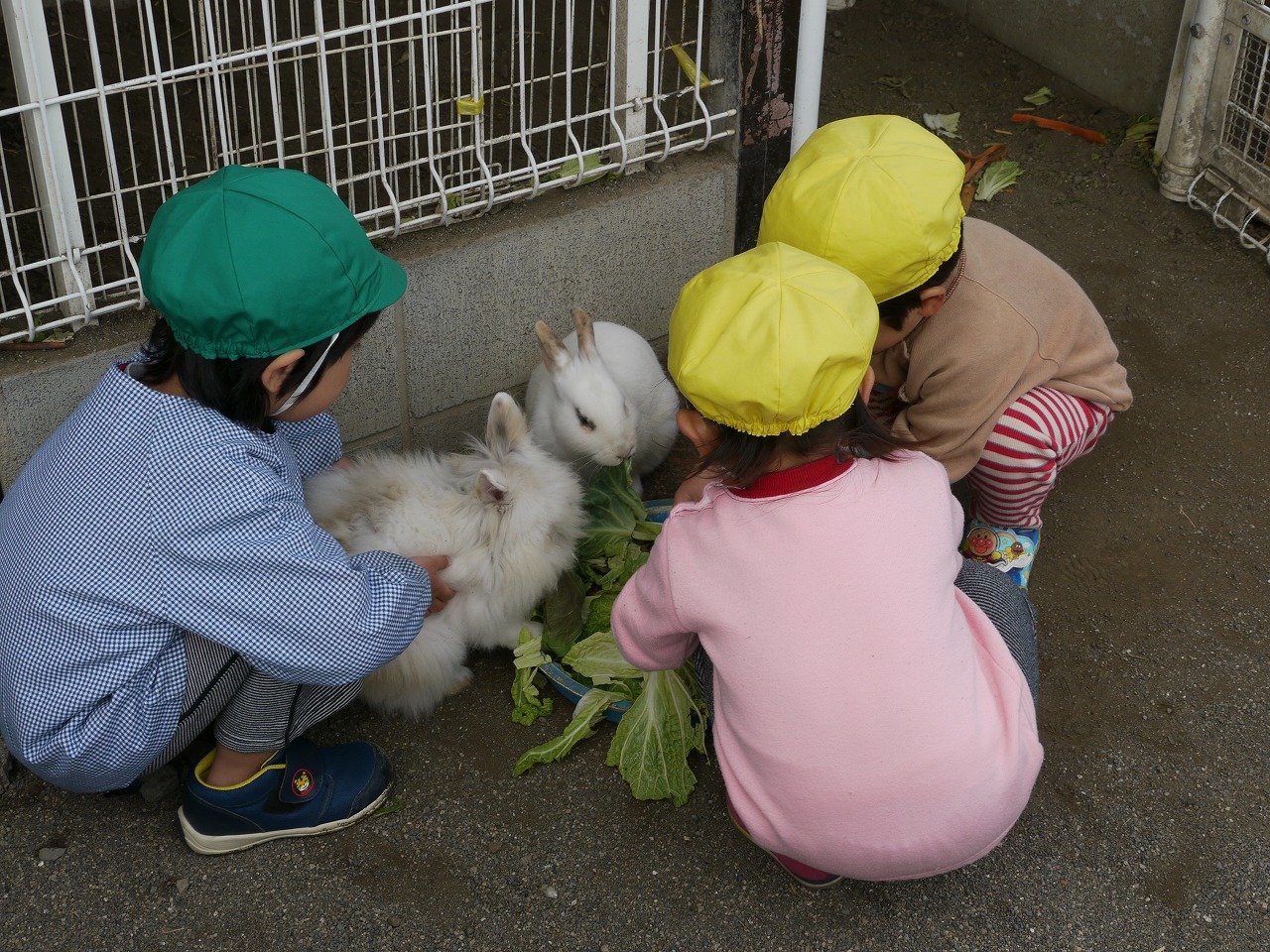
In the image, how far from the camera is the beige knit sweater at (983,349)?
3.09 metres

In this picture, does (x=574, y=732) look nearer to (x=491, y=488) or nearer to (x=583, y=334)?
(x=491, y=488)

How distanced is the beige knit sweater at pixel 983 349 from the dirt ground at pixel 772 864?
0.63m

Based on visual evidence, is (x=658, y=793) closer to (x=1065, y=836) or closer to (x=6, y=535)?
(x=1065, y=836)

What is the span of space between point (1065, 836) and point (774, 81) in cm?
227

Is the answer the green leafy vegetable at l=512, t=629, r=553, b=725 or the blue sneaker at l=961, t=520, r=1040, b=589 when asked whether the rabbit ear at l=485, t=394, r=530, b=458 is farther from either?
the blue sneaker at l=961, t=520, r=1040, b=589

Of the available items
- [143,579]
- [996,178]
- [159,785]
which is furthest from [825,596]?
[996,178]

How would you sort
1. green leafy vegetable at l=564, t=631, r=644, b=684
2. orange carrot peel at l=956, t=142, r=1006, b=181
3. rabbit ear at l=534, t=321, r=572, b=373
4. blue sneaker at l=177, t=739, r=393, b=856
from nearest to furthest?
blue sneaker at l=177, t=739, r=393, b=856 → green leafy vegetable at l=564, t=631, r=644, b=684 → rabbit ear at l=534, t=321, r=572, b=373 → orange carrot peel at l=956, t=142, r=1006, b=181

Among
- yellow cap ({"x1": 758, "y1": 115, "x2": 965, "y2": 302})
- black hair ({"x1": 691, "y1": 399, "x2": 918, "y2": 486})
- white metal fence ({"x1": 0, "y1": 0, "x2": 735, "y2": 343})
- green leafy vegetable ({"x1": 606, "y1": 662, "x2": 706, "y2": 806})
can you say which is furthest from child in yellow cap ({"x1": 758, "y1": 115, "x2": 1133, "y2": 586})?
green leafy vegetable ({"x1": 606, "y1": 662, "x2": 706, "y2": 806})

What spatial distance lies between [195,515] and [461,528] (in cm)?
81

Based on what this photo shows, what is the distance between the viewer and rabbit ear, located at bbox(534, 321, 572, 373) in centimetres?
339

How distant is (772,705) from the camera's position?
2.31 m

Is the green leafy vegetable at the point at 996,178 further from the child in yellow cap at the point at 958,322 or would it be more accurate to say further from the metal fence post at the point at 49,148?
the metal fence post at the point at 49,148

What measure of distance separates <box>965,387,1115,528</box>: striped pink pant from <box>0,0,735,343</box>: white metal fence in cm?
127

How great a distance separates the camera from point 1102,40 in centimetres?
532
